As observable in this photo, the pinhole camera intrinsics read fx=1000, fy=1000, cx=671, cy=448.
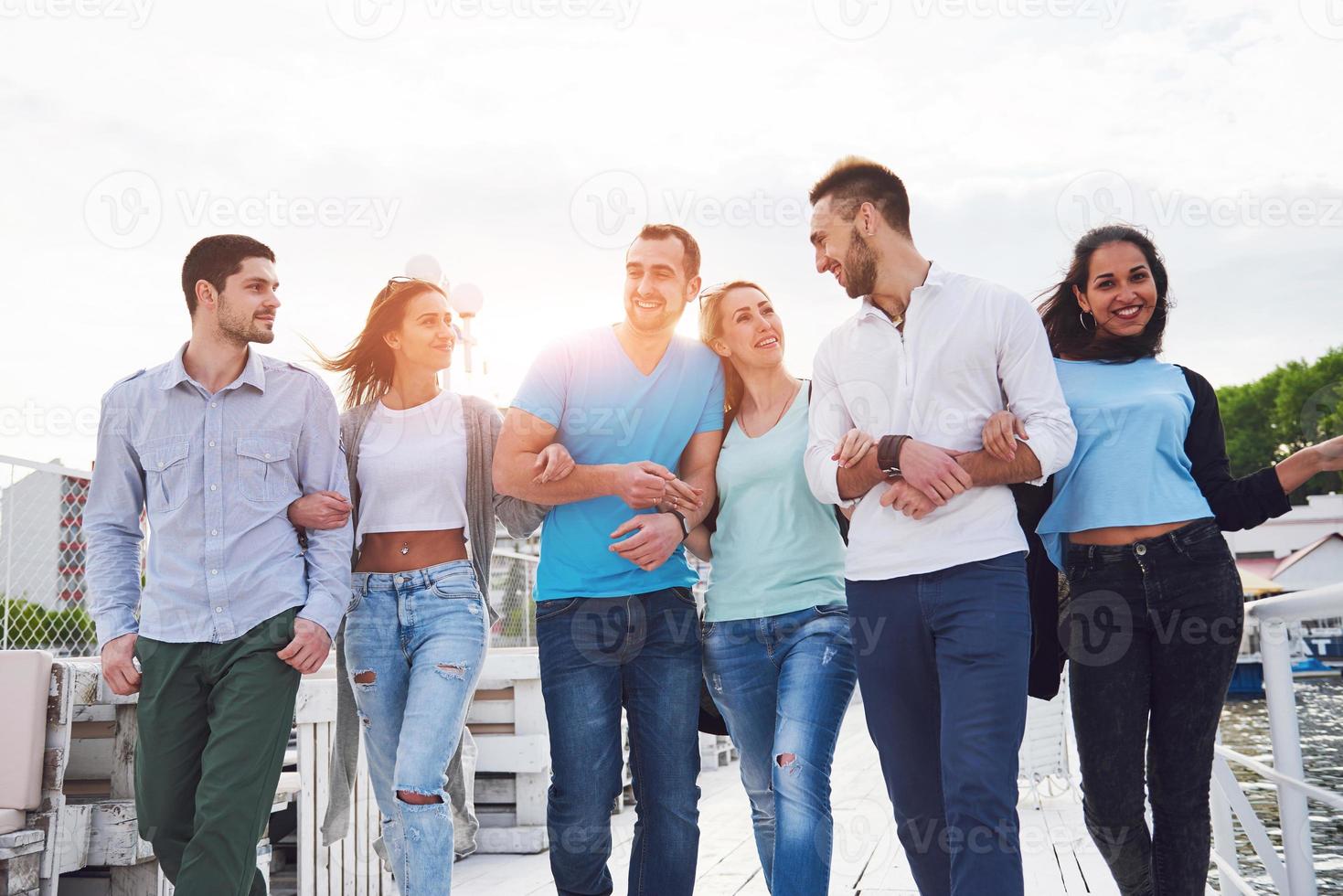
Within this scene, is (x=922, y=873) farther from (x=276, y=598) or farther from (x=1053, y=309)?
(x=276, y=598)

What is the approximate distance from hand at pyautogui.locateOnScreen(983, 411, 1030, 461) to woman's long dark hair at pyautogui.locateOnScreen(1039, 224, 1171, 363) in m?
0.56

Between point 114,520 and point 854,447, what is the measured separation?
6.08 ft

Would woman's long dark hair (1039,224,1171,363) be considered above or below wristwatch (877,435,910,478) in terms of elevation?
above

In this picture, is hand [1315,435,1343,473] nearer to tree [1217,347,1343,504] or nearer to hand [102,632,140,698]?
hand [102,632,140,698]

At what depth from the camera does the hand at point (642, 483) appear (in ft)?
7.94

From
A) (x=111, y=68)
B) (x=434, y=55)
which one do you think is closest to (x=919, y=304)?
(x=434, y=55)

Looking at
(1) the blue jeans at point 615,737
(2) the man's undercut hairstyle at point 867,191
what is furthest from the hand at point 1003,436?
(1) the blue jeans at point 615,737

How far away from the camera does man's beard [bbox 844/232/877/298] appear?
230cm

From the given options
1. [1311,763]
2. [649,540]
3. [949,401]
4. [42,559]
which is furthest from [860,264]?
[1311,763]

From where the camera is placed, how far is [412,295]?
9.81ft

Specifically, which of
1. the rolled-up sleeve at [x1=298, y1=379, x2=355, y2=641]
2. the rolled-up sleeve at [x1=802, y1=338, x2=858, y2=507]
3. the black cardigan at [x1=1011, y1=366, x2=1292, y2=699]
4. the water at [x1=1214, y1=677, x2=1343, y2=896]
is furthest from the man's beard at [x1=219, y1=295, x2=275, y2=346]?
the water at [x1=1214, y1=677, x2=1343, y2=896]

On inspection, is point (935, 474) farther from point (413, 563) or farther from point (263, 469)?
point (263, 469)

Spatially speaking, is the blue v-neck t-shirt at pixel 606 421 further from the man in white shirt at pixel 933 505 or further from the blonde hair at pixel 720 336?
the man in white shirt at pixel 933 505

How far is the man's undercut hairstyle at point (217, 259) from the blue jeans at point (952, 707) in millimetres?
1739
